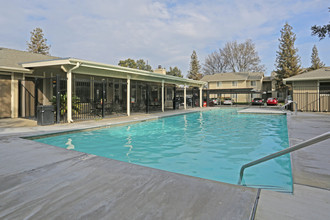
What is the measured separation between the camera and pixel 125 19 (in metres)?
17.2

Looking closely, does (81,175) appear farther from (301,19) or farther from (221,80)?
(221,80)

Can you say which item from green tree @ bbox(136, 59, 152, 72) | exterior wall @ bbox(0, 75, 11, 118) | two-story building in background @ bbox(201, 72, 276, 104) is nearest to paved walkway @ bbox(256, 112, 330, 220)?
exterior wall @ bbox(0, 75, 11, 118)

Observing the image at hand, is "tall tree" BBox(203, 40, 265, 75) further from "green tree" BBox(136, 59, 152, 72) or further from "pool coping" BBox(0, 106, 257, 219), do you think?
"pool coping" BBox(0, 106, 257, 219)

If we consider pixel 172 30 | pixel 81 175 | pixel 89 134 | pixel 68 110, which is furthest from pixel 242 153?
pixel 172 30

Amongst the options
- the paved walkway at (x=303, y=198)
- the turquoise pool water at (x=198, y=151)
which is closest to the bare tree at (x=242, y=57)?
the turquoise pool water at (x=198, y=151)

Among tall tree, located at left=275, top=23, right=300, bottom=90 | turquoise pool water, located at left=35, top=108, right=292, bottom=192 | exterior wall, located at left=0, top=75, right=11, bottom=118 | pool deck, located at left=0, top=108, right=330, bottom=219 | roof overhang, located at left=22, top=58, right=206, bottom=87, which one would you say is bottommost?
turquoise pool water, located at left=35, top=108, right=292, bottom=192

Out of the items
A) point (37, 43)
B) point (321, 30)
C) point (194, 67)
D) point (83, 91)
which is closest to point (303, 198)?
point (321, 30)

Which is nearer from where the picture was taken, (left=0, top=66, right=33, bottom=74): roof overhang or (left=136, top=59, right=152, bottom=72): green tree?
(left=0, top=66, right=33, bottom=74): roof overhang

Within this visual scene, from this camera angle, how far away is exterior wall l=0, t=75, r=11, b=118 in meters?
10.2

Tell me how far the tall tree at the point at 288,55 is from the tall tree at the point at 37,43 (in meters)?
39.1

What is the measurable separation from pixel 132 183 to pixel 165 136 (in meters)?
5.02

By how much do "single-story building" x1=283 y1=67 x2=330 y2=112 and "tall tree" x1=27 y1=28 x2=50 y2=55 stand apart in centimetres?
3757

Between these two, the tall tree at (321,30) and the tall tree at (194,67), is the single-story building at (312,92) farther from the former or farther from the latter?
the tall tree at (194,67)

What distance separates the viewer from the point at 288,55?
1267 inches
